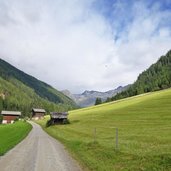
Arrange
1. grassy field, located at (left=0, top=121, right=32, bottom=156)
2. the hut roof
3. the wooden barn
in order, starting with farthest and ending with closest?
the hut roof, the wooden barn, grassy field, located at (left=0, top=121, right=32, bottom=156)

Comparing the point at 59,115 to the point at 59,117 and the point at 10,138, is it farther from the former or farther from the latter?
the point at 10,138

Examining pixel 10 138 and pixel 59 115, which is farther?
pixel 59 115

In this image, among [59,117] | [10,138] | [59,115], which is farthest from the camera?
[59,115]

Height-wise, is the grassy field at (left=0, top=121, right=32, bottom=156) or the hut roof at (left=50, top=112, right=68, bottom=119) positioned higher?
the hut roof at (left=50, top=112, right=68, bottom=119)

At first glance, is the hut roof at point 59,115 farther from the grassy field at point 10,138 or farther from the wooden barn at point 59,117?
the grassy field at point 10,138

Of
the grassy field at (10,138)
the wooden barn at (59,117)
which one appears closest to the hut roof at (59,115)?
the wooden barn at (59,117)

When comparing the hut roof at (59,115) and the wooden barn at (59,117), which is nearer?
the wooden barn at (59,117)

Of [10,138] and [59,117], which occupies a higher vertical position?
[59,117]

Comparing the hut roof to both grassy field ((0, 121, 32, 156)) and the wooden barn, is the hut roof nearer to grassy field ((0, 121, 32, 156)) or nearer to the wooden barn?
the wooden barn

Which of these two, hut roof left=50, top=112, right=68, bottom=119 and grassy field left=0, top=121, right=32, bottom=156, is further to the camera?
hut roof left=50, top=112, right=68, bottom=119

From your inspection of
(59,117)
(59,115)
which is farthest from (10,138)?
(59,115)

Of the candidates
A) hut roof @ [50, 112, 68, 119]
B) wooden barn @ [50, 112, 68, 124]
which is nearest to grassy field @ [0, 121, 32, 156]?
wooden barn @ [50, 112, 68, 124]

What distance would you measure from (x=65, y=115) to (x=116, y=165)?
302 feet

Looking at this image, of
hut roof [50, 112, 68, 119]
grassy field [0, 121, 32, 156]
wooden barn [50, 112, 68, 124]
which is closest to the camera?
grassy field [0, 121, 32, 156]
